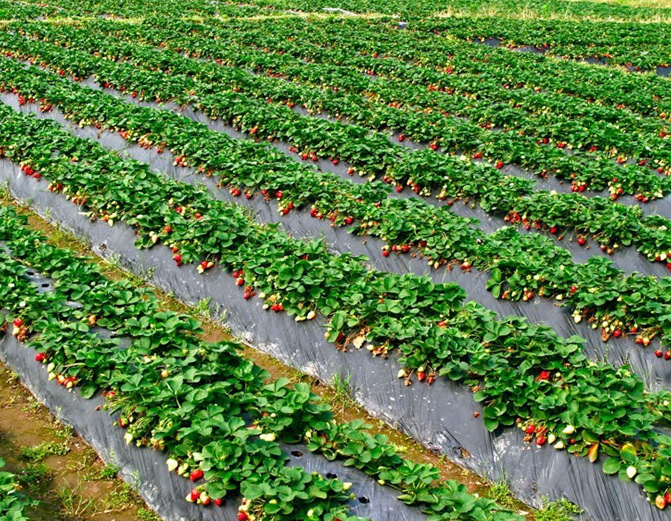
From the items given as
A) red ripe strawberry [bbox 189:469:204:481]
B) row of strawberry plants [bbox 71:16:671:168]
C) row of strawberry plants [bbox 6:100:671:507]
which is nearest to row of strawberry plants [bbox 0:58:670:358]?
row of strawberry plants [bbox 6:100:671:507]


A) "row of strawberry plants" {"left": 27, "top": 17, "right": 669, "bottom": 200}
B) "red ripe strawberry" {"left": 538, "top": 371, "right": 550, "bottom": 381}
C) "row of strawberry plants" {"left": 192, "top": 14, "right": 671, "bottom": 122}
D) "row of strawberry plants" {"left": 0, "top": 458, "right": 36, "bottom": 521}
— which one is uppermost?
"row of strawberry plants" {"left": 0, "top": 458, "right": 36, "bottom": 521}

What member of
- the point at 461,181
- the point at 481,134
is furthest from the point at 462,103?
the point at 461,181

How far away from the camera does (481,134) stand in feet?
37.2

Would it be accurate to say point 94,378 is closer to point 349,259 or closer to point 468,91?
point 349,259

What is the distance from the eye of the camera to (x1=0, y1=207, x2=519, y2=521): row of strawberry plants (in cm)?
409

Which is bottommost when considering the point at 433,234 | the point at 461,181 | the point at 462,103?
the point at 462,103

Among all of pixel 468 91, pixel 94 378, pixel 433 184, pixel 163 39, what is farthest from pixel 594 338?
pixel 163 39

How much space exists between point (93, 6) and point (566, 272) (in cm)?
2640

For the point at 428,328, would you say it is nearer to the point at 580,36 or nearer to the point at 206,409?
the point at 206,409

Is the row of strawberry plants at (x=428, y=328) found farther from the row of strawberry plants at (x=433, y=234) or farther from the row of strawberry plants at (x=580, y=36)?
the row of strawberry plants at (x=580, y=36)

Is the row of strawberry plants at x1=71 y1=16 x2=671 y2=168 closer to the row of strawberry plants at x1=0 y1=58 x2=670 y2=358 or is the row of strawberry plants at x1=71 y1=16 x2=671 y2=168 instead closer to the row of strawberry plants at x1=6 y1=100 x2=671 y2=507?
the row of strawberry plants at x1=0 y1=58 x2=670 y2=358

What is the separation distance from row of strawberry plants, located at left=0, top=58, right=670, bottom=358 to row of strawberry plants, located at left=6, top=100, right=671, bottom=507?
2.02ft

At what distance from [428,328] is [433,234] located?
86.6 inches

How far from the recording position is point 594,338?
21.5 feet
